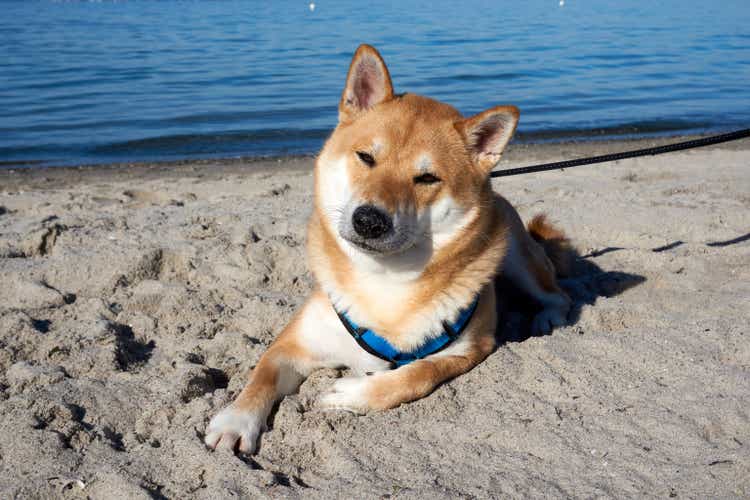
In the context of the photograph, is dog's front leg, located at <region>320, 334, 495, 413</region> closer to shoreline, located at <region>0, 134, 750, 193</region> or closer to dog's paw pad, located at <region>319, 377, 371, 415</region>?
dog's paw pad, located at <region>319, 377, 371, 415</region>

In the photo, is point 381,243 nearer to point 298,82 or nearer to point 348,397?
point 348,397

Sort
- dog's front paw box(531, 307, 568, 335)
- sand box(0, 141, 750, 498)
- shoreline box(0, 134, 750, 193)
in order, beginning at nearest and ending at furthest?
sand box(0, 141, 750, 498) < dog's front paw box(531, 307, 568, 335) < shoreline box(0, 134, 750, 193)

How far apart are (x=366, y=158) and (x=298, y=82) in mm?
11305

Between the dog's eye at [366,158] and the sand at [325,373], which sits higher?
the dog's eye at [366,158]

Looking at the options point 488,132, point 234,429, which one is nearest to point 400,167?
point 488,132

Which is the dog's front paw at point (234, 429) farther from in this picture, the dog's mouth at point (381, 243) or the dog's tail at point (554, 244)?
the dog's tail at point (554, 244)

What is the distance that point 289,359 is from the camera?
10.4 ft

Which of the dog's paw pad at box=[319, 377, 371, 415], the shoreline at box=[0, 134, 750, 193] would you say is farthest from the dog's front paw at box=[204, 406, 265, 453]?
the shoreline at box=[0, 134, 750, 193]

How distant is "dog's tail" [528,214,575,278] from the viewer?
4.70 metres

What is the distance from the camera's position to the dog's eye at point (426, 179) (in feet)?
10.1

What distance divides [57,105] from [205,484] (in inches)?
418

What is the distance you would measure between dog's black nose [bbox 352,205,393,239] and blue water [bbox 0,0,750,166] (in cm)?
703

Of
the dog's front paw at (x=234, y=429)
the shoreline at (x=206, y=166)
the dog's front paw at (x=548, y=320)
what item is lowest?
the shoreline at (x=206, y=166)

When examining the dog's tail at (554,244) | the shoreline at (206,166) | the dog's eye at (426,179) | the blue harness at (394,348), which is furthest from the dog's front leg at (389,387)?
the shoreline at (206,166)
